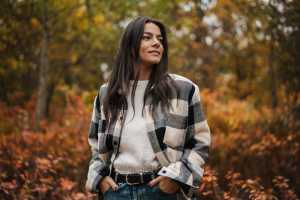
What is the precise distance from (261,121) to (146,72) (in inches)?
191

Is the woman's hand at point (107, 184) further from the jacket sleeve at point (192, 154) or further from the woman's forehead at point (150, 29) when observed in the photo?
the woman's forehead at point (150, 29)

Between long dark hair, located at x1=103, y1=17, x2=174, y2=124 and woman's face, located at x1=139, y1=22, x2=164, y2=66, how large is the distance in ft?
0.10

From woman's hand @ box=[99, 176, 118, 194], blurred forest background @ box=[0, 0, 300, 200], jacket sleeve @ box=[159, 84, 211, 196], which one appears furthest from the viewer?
blurred forest background @ box=[0, 0, 300, 200]

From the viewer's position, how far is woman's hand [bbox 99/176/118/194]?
2996mm

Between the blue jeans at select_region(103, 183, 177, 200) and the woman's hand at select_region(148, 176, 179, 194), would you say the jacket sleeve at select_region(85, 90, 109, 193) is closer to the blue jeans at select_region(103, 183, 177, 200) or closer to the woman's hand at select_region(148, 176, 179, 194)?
the blue jeans at select_region(103, 183, 177, 200)

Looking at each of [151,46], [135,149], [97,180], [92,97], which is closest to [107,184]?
[97,180]

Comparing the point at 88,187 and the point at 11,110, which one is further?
the point at 11,110

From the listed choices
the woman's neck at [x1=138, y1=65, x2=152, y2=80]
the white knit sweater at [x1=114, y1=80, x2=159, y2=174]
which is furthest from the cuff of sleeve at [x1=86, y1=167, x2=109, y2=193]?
the woman's neck at [x1=138, y1=65, x2=152, y2=80]

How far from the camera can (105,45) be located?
29.0 feet

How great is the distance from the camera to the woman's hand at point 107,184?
300 centimetres

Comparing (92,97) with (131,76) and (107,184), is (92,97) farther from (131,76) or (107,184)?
(107,184)

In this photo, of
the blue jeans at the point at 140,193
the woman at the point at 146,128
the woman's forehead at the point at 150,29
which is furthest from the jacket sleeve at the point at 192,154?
the woman's forehead at the point at 150,29

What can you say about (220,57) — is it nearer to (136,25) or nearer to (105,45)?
(105,45)

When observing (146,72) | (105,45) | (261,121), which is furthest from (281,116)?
(146,72)
